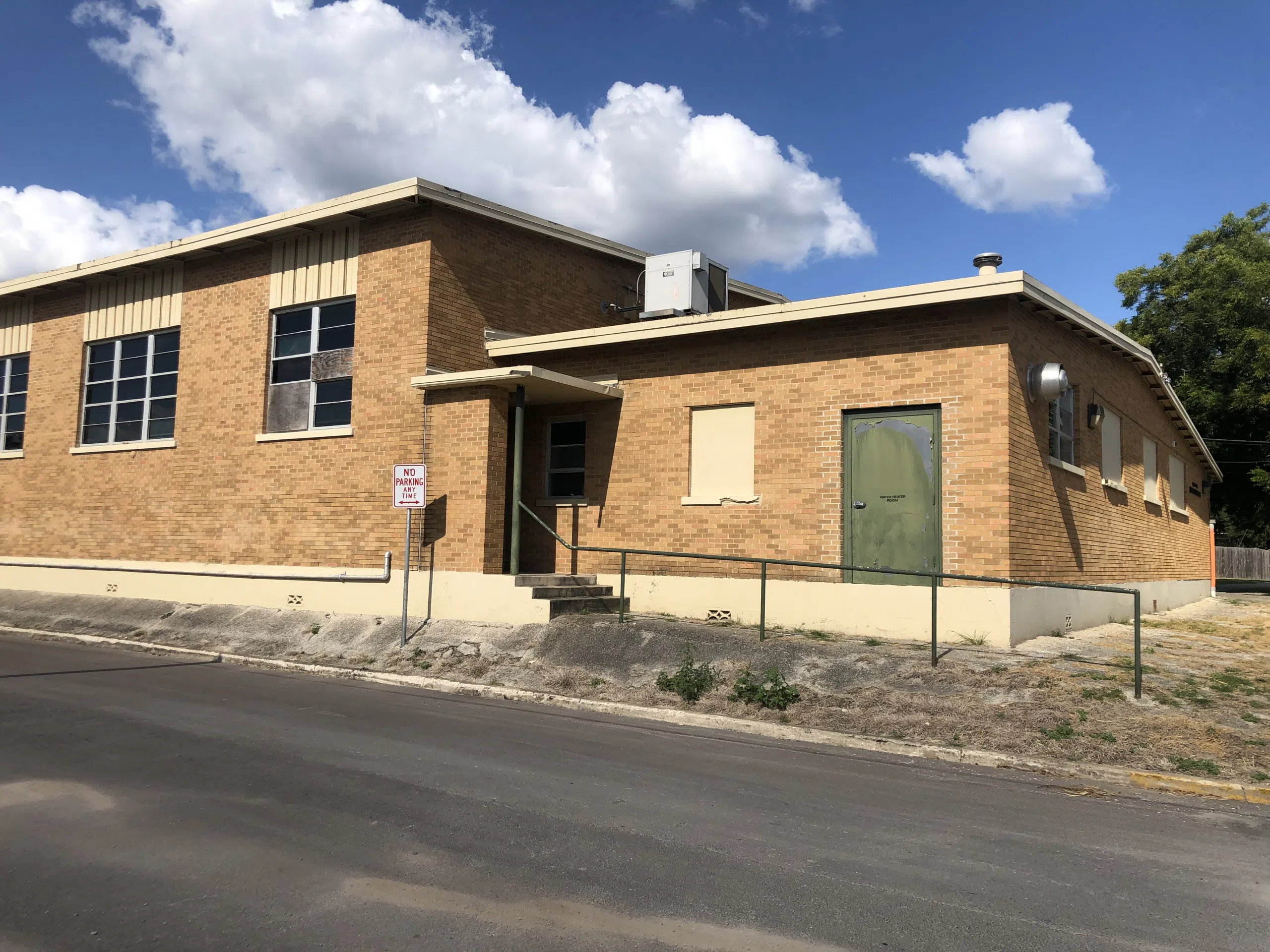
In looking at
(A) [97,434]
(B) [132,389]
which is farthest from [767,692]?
(A) [97,434]

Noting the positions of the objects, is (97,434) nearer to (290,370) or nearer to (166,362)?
(166,362)

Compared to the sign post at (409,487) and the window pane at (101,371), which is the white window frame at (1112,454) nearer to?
the sign post at (409,487)

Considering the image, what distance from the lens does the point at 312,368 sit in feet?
54.2

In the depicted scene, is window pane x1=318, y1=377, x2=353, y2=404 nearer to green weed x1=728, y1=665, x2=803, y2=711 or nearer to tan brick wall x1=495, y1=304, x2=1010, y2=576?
tan brick wall x1=495, y1=304, x2=1010, y2=576

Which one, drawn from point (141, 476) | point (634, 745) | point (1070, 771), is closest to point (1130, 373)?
point (1070, 771)

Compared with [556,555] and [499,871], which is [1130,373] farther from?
[499,871]

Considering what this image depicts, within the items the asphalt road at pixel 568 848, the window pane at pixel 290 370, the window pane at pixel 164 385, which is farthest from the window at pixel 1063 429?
the window pane at pixel 164 385

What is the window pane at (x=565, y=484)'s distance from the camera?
15.5m

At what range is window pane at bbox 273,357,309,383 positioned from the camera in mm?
16703

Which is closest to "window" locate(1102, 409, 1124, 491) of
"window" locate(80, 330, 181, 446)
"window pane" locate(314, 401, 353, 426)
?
"window pane" locate(314, 401, 353, 426)

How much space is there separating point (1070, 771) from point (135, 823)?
673 centimetres

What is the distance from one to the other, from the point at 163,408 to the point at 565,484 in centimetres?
859

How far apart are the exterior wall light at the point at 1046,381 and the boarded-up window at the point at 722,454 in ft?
11.9

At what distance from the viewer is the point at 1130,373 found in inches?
697
